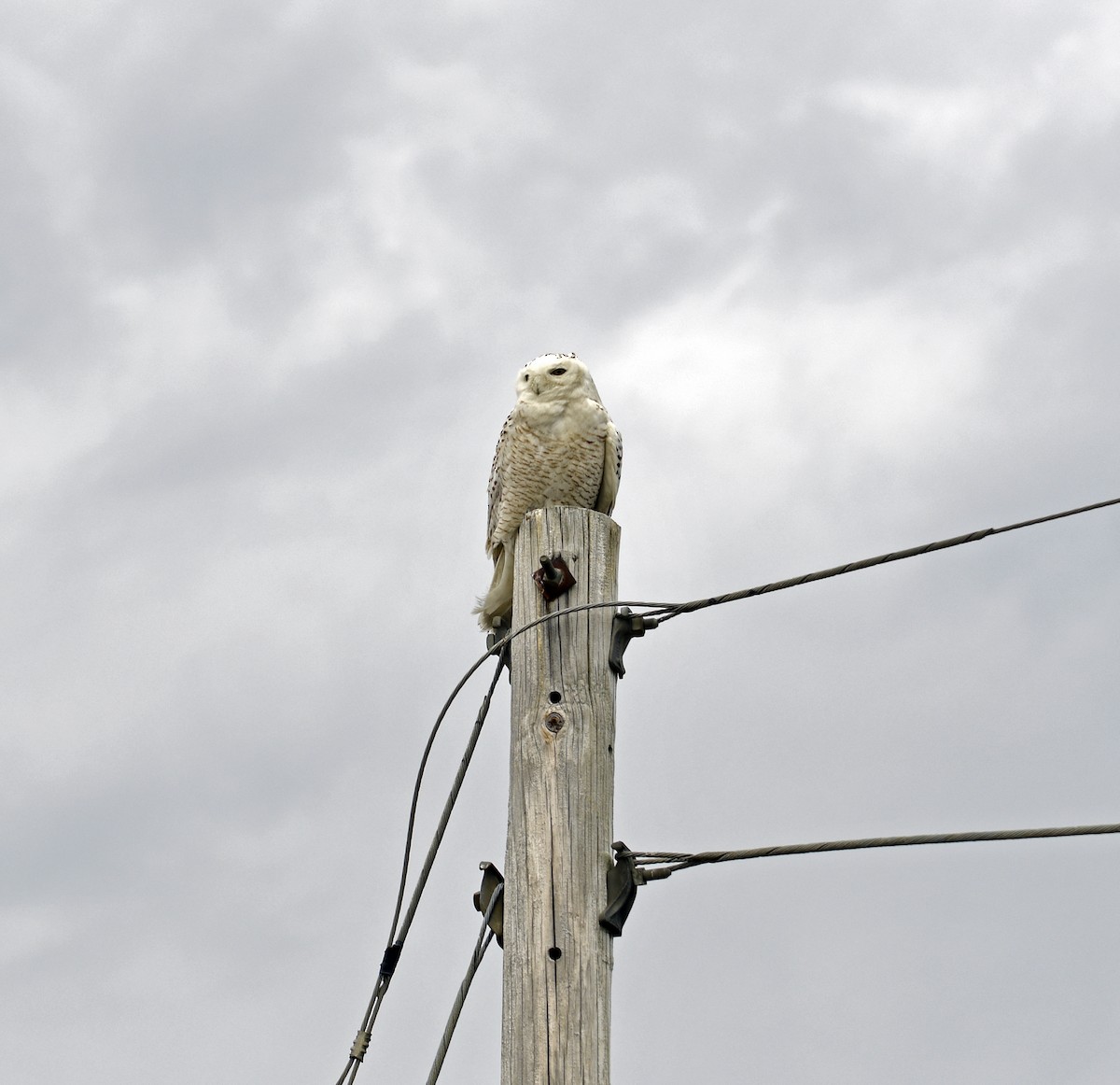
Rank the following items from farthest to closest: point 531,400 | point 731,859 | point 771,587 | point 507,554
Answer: point 531,400 → point 507,554 → point 771,587 → point 731,859

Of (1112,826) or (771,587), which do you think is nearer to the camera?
(1112,826)

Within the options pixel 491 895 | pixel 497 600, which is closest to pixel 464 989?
pixel 491 895

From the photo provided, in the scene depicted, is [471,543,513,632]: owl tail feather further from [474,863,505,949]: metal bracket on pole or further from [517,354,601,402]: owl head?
[474,863,505,949]: metal bracket on pole

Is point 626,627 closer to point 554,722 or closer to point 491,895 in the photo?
point 554,722

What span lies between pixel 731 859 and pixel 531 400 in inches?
114

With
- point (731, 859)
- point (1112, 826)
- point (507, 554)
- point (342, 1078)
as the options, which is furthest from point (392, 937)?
point (1112, 826)

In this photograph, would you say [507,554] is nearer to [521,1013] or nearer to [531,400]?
[531,400]

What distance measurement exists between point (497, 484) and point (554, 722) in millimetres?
2637

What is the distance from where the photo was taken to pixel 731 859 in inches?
156

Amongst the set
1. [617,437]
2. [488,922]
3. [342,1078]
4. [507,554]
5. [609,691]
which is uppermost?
[617,437]

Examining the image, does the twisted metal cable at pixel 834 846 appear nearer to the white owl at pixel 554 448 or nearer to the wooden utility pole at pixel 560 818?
the wooden utility pole at pixel 560 818

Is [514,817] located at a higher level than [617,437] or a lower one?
lower

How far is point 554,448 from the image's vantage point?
6.28 meters

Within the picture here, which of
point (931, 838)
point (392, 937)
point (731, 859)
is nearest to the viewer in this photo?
point (931, 838)
